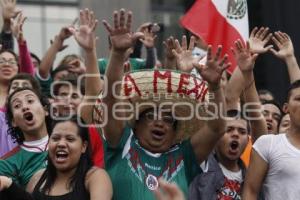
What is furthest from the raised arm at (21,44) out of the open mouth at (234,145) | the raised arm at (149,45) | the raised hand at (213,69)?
the raised hand at (213,69)

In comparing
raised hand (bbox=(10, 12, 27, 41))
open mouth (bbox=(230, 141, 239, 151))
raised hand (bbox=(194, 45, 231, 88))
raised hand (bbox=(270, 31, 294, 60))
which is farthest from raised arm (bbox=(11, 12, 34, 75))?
raised hand (bbox=(194, 45, 231, 88))

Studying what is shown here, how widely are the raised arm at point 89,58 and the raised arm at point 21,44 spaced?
2202 mm

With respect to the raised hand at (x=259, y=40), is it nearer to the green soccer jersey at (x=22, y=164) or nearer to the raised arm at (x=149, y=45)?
the raised arm at (x=149, y=45)

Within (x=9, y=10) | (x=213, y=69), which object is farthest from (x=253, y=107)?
(x=9, y=10)

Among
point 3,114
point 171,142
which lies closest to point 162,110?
point 171,142

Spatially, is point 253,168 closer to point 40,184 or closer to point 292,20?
point 40,184

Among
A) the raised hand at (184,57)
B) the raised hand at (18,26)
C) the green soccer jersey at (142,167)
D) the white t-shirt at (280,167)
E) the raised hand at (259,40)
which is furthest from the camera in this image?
the raised hand at (18,26)

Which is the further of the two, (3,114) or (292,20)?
(292,20)

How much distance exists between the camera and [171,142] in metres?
6.54

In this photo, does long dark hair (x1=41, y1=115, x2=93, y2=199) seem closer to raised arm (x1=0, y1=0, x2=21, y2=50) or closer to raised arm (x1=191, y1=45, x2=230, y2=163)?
raised arm (x1=191, y1=45, x2=230, y2=163)

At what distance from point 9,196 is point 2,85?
293cm

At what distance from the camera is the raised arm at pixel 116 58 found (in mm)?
6172

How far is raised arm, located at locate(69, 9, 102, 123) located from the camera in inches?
269

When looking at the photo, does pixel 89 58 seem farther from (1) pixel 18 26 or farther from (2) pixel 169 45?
(1) pixel 18 26
